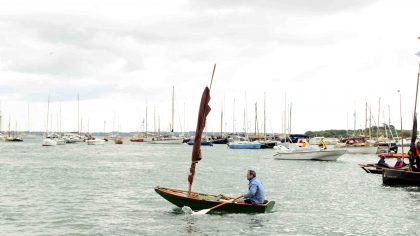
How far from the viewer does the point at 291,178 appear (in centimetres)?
A: 5078

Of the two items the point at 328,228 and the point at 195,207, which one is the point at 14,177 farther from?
the point at 328,228

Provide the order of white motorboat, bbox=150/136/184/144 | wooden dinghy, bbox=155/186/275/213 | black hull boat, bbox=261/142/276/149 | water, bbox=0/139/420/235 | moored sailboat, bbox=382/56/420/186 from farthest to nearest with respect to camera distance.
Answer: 1. white motorboat, bbox=150/136/184/144
2. black hull boat, bbox=261/142/276/149
3. moored sailboat, bbox=382/56/420/186
4. wooden dinghy, bbox=155/186/275/213
5. water, bbox=0/139/420/235

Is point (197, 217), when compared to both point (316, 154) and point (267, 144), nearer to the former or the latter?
point (316, 154)

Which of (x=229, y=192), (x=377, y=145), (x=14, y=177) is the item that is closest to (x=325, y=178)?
(x=229, y=192)

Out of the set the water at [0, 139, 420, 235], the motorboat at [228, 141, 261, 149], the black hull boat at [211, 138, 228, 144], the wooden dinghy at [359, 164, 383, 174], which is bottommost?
the water at [0, 139, 420, 235]

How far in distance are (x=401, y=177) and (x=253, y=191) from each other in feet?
57.7

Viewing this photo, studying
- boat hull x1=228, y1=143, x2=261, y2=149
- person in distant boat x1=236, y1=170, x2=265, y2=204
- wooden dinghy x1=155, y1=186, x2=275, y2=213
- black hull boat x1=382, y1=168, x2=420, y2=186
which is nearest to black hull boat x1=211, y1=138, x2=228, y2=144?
boat hull x1=228, y1=143, x2=261, y2=149

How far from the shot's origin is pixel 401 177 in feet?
124

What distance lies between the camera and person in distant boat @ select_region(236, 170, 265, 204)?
2448 cm

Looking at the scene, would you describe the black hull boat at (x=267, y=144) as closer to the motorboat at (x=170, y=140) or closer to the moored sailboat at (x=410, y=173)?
the motorboat at (x=170, y=140)

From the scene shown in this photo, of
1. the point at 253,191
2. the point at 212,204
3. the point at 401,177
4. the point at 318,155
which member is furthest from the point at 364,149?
the point at 253,191

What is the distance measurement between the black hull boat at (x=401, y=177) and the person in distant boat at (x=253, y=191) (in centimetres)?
1670

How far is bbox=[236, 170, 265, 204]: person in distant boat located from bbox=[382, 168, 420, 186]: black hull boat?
16697mm

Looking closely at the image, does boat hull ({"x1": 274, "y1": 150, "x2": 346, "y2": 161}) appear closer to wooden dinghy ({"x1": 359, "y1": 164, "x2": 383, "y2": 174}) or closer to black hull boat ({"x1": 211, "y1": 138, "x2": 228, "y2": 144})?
wooden dinghy ({"x1": 359, "y1": 164, "x2": 383, "y2": 174})
